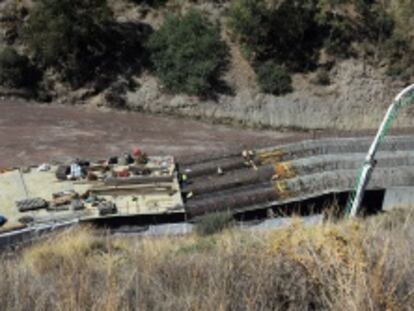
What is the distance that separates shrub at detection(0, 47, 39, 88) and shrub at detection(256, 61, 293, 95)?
40.1ft

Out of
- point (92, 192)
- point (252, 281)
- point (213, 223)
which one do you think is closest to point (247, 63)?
point (92, 192)

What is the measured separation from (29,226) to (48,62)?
61.8ft

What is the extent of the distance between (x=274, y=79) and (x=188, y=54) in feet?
15.7

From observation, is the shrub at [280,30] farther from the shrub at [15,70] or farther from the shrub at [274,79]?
the shrub at [15,70]

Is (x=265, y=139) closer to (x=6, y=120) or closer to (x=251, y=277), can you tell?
(x=6, y=120)

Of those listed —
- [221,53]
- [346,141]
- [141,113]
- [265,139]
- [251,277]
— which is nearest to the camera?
[251,277]

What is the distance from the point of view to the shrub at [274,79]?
120 feet

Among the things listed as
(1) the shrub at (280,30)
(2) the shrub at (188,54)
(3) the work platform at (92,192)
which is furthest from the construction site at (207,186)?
(1) the shrub at (280,30)

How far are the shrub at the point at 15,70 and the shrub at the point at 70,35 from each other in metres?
0.82

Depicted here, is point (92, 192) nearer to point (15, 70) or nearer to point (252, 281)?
point (15, 70)

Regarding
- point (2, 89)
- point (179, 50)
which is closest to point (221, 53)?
point (179, 50)

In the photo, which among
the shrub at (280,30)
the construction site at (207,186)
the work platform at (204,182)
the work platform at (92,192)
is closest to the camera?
the work platform at (92,192)

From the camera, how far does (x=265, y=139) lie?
32.7 metres

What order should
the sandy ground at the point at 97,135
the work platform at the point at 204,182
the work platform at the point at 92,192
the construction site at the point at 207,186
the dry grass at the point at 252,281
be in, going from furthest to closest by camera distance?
the sandy ground at the point at 97,135, the work platform at the point at 204,182, the construction site at the point at 207,186, the work platform at the point at 92,192, the dry grass at the point at 252,281
